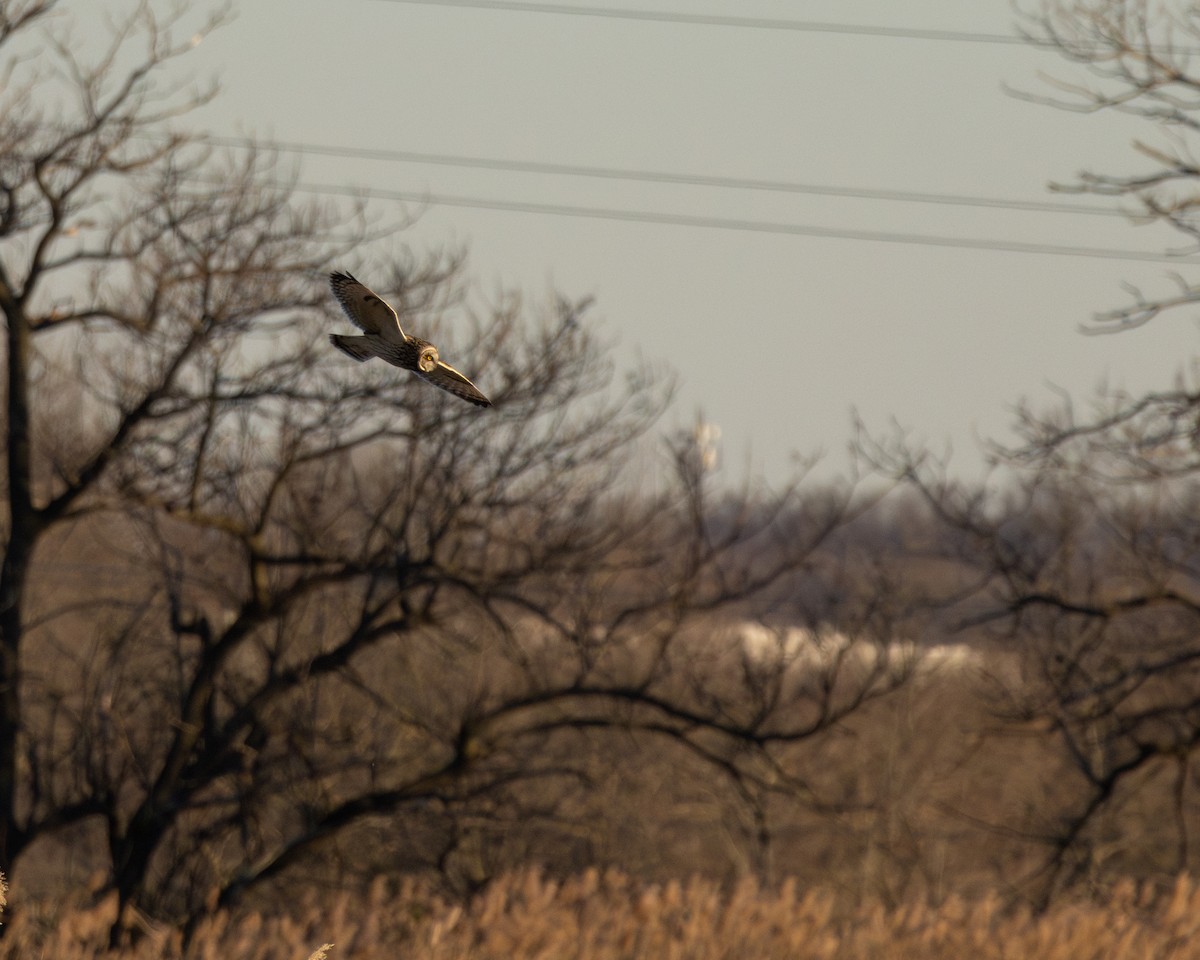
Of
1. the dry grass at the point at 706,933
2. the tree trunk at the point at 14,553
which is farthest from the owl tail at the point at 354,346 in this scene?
the tree trunk at the point at 14,553

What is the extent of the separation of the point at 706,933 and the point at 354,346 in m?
7.53

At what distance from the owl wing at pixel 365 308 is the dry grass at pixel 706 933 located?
6747mm

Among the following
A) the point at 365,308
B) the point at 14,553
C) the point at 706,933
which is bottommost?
the point at 706,933

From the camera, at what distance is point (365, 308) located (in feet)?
6.97

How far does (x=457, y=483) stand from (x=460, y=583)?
0.79 metres

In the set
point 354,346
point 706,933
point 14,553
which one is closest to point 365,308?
point 354,346

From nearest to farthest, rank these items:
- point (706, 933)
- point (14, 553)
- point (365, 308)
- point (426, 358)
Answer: point (426, 358)
point (365, 308)
point (706, 933)
point (14, 553)

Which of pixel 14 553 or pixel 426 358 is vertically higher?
pixel 14 553

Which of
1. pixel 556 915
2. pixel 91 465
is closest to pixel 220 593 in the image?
pixel 91 465

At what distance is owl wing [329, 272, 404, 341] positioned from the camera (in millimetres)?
2059

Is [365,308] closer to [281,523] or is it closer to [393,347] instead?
[393,347]

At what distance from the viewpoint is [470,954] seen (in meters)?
8.95

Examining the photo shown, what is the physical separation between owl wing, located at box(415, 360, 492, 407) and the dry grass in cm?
683

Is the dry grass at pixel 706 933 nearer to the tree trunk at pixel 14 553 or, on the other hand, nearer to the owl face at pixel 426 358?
the tree trunk at pixel 14 553
